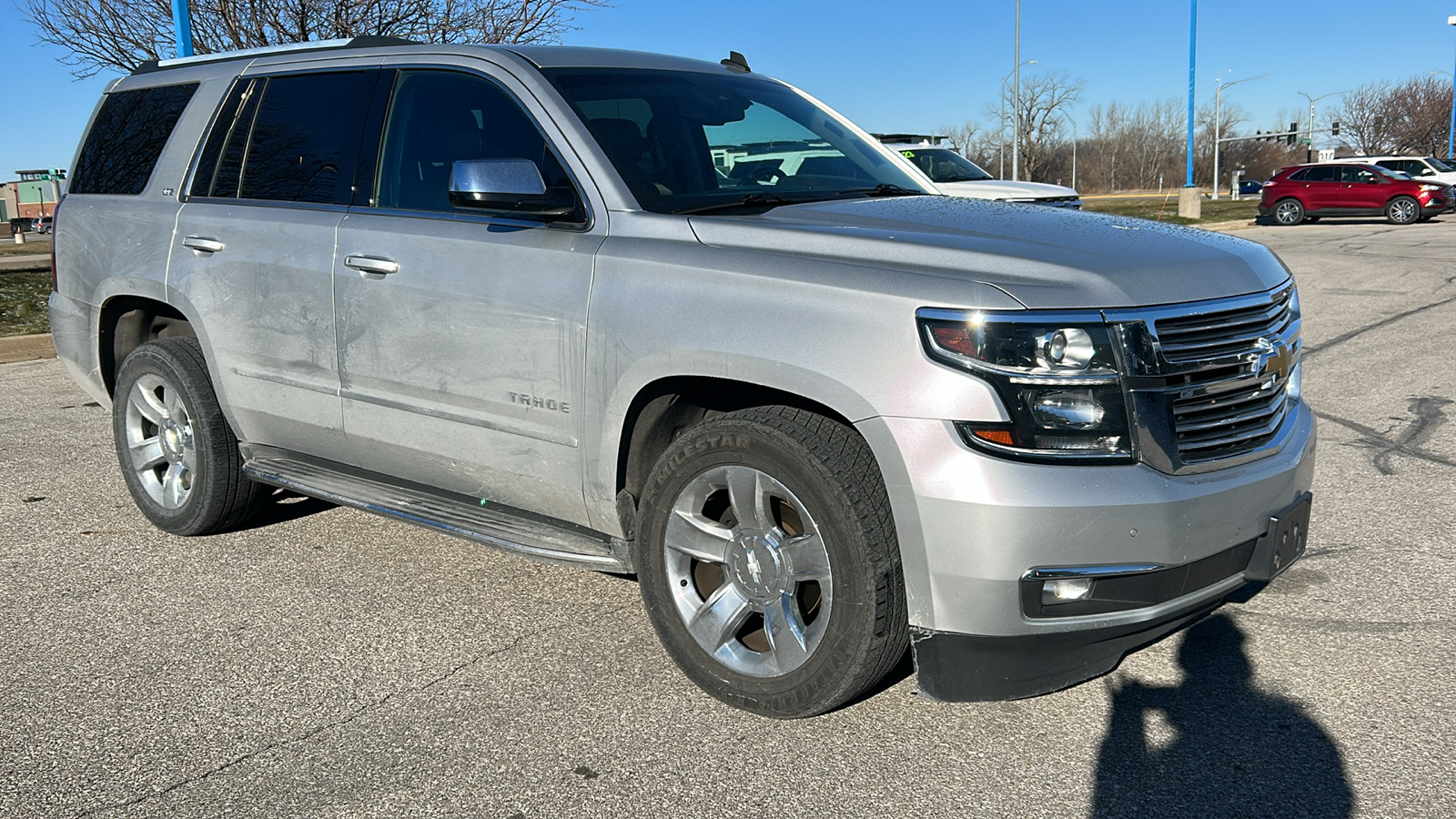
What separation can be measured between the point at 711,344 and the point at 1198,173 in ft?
338

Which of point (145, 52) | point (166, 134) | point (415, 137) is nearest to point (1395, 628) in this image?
point (415, 137)

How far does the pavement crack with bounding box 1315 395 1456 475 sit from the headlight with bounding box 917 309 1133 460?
12.1 feet

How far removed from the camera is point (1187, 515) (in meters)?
2.88

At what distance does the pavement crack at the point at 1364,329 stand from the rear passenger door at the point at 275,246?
7.77 meters

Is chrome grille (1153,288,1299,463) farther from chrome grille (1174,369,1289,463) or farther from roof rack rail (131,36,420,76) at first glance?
roof rack rail (131,36,420,76)

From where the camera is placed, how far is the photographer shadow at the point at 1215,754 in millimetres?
2830

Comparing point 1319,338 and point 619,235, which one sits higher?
point 619,235

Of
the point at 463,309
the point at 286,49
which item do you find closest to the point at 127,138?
the point at 286,49

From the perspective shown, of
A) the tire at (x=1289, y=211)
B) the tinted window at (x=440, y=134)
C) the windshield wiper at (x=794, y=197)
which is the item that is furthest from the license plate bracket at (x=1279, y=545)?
the tire at (x=1289, y=211)

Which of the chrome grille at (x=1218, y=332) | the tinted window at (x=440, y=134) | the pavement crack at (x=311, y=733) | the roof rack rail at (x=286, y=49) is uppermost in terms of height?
the roof rack rail at (x=286, y=49)

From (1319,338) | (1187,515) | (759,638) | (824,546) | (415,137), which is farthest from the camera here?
(1319,338)

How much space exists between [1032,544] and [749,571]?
2.76 feet

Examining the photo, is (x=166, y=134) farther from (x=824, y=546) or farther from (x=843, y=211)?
(x=824, y=546)

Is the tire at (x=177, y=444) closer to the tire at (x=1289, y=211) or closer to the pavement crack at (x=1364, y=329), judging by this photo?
the pavement crack at (x=1364, y=329)
